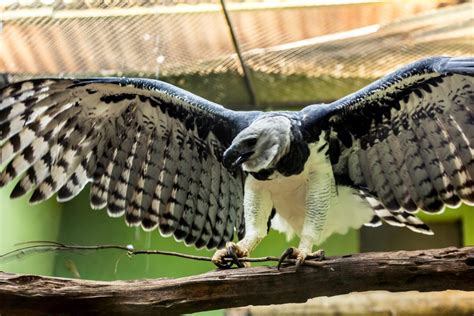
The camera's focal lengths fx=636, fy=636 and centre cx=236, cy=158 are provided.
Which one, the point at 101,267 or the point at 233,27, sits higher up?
the point at 233,27

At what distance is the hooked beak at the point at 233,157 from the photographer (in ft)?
6.68

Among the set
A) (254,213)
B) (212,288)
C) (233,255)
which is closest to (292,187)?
(254,213)

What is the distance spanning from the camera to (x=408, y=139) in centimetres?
243

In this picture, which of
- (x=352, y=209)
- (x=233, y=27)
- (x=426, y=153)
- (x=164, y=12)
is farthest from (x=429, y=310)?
(x=164, y=12)

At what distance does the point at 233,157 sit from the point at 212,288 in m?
0.44

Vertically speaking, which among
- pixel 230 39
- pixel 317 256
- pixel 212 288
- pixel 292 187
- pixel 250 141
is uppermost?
pixel 230 39

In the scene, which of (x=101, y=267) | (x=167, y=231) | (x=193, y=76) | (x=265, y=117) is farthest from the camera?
(x=193, y=76)

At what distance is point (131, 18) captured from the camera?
3297 millimetres

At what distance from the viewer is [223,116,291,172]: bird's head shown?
2059 mm

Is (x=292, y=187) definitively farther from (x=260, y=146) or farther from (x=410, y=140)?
(x=410, y=140)

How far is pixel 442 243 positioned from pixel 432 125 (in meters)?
2.04

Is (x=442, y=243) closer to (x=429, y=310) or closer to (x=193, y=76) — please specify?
(x=429, y=310)

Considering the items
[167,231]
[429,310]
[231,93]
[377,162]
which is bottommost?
[429,310]

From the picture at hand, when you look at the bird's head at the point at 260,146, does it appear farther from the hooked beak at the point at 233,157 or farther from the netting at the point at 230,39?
the netting at the point at 230,39
